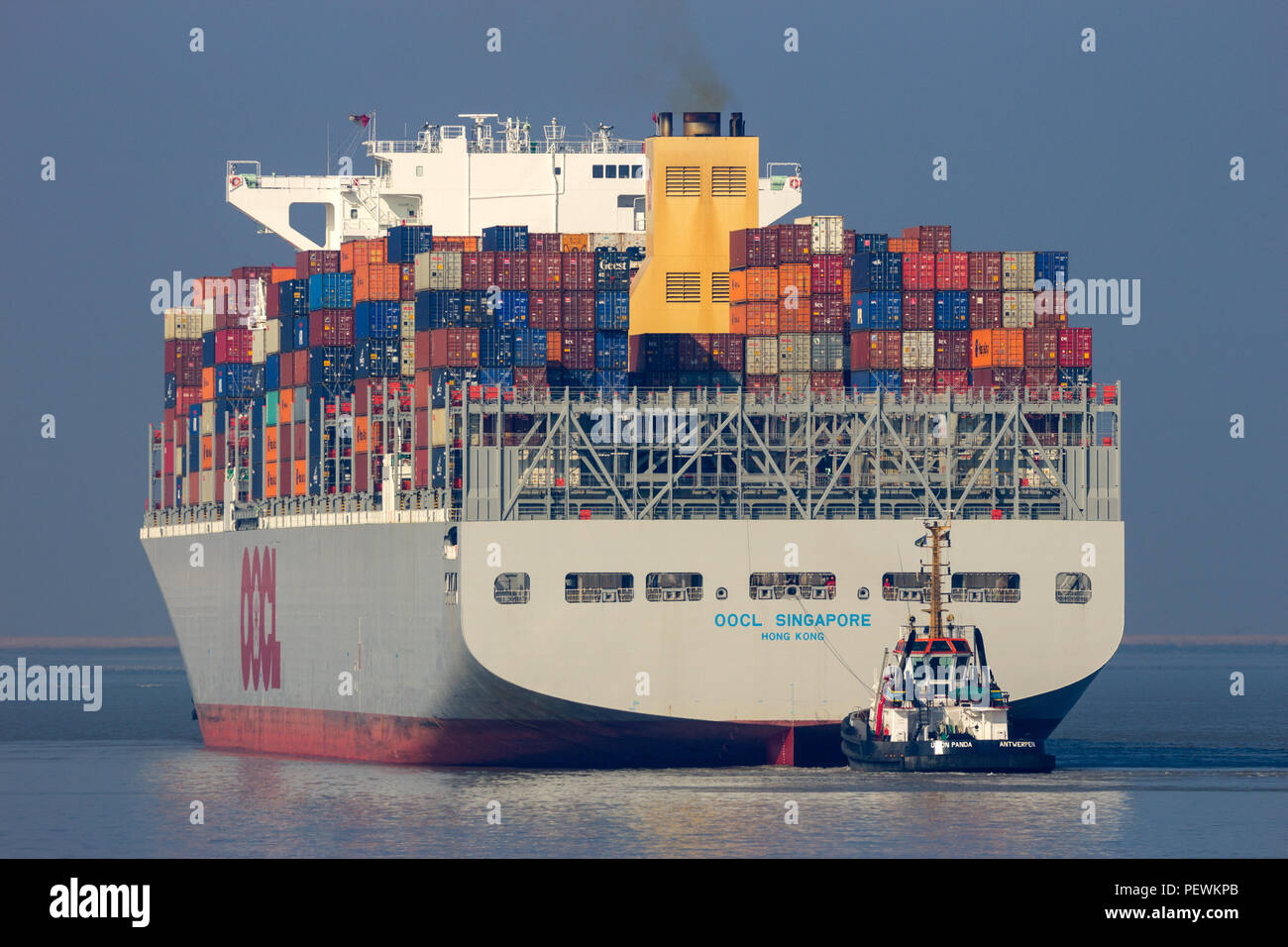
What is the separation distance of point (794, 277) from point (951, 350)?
4.44m

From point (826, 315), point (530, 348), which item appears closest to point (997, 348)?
point (826, 315)

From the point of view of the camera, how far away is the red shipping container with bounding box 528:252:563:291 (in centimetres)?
6244

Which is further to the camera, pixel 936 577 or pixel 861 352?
pixel 861 352

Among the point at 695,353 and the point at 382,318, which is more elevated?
the point at 382,318

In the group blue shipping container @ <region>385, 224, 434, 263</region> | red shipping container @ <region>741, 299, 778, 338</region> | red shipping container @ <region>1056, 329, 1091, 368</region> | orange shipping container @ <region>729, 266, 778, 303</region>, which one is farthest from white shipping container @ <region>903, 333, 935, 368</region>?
blue shipping container @ <region>385, 224, 434, 263</region>

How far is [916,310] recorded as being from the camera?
204 feet

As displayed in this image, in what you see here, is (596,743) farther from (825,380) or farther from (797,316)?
(797,316)

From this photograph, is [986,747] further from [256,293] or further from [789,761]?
[256,293]

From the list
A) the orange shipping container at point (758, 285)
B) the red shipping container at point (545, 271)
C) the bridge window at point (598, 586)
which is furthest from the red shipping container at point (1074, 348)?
the bridge window at point (598, 586)

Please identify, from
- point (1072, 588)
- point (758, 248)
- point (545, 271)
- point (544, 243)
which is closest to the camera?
point (1072, 588)

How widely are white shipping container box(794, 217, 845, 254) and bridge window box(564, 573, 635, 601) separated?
1074cm

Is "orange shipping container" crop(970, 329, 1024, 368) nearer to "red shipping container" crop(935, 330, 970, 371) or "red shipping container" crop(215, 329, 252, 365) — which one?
"red shipping container" crop(935, 330, 970, 371)

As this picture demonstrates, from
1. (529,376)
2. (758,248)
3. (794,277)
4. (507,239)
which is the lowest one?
(529,376)
